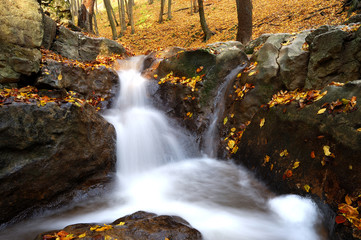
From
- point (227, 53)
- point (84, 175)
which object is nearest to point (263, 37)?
point (227, 53)

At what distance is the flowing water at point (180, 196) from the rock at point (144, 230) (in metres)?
0.35

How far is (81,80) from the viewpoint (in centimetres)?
646

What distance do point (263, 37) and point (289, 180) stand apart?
5.50 m

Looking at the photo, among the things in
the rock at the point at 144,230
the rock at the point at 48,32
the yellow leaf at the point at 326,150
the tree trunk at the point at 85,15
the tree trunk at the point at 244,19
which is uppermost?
the tree trunk at the point at 85,15

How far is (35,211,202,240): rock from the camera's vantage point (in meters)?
2.37

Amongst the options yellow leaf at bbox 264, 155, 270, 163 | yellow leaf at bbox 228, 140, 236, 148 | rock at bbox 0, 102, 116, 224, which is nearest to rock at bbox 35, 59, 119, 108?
rock at bbox 0, 102, 116, 224

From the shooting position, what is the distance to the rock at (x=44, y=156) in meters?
3.23

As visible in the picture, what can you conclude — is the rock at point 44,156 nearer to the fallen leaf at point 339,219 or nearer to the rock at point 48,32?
the fallen leaf at point 339,219

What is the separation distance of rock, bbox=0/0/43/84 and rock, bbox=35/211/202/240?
4.58 metres

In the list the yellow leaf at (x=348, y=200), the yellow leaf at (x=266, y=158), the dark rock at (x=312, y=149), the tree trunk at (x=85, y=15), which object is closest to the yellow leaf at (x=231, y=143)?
the dark rock at (x=312, y=149)

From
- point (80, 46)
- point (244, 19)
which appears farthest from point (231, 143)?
point (80, 46)

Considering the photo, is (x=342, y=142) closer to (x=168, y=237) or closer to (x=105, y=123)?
(x=168, y=237)

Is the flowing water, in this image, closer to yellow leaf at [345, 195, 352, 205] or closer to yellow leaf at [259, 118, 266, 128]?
yellow leaf at [345, 195, 352, 205]

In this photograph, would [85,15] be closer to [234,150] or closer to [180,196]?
[234,150]
